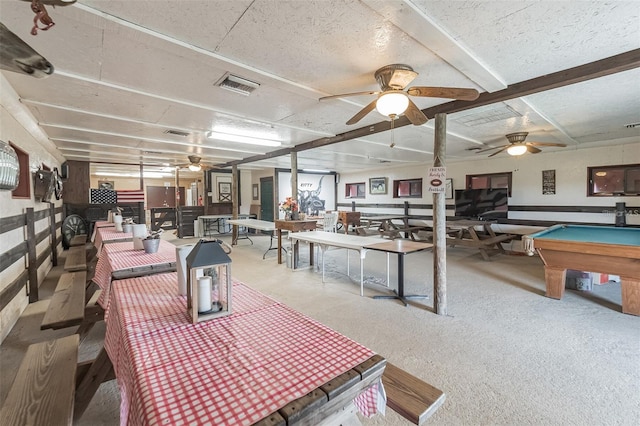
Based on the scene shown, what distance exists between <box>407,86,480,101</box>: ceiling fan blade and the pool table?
7.35ft

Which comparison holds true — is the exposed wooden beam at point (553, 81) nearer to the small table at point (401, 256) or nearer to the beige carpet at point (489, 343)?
the small table at point (401, 256)

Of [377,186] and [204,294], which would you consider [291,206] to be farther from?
[377,186]

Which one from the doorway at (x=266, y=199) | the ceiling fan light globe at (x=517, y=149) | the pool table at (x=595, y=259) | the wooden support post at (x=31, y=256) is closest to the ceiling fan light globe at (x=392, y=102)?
the pool table at (x=595, y=259)

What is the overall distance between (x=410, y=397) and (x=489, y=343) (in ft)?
6.24

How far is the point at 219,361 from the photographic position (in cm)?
92

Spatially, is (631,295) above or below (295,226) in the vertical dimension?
below

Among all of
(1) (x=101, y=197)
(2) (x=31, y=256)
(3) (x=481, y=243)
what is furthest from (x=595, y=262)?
(1) (x=101, y=197)

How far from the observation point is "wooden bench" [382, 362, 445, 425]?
1039mm

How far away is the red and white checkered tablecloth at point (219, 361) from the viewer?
73 centimetres

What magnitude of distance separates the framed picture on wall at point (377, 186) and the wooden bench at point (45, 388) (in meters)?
9.61

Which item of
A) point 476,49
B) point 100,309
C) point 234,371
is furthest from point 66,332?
point 476,49

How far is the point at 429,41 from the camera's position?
203cm

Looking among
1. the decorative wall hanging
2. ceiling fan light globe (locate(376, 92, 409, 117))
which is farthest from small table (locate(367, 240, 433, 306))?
the decorative wall hanging

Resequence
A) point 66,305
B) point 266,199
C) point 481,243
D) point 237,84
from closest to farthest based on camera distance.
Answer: point 66,305 < point 237,84 < point 481,243 < point 266,199
